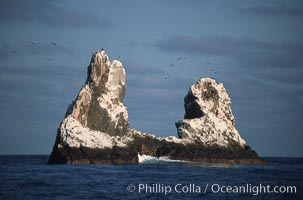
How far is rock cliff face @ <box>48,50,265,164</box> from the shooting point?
9762 centimetres

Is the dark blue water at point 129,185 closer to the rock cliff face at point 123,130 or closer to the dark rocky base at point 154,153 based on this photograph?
the dark rocky base at point 154,153

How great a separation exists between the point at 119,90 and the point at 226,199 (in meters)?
59.2

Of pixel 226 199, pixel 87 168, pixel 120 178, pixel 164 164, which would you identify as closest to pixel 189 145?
pixel 164 164

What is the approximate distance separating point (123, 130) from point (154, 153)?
808 centimetres

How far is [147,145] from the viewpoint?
362 ft

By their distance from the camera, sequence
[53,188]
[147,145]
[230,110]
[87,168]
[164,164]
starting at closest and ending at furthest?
[53,188] < [87,168] < [164,164] < [147,145] < [230,110]

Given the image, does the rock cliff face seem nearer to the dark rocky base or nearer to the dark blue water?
the dark rocky base

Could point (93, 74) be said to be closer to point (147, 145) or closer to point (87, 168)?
point (147, 145)

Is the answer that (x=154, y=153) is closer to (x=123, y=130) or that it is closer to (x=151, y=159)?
(x=151, y=159)

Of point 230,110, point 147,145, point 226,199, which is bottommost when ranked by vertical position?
point 226,199

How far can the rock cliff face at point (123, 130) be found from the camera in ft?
320

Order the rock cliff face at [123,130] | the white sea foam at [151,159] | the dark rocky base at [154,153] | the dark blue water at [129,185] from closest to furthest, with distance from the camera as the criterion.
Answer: the dark blue water at [129,185]
the dark rocky base at [154,153]
the rock cliff face at [123,130]
the white sea foam at [151,159]

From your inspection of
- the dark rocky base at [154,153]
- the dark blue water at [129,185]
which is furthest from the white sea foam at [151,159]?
the dark blue water at [129,185]

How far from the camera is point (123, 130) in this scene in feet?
350
